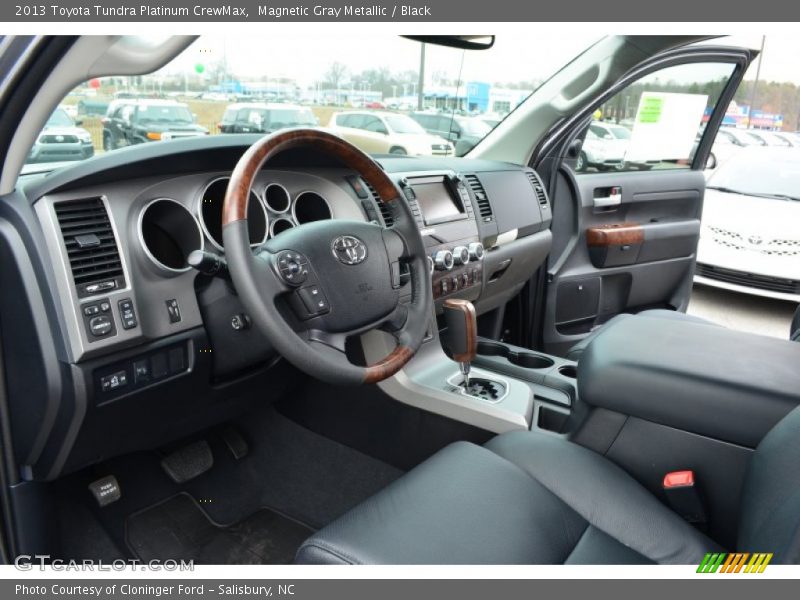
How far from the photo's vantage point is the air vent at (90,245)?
135 centimetres

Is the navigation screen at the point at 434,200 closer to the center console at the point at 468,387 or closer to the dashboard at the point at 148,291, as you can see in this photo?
the dashboard at the point at 148,291

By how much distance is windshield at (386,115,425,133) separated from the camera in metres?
2.59

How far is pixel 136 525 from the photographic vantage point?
1.95 metres

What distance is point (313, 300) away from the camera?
4.66 feet

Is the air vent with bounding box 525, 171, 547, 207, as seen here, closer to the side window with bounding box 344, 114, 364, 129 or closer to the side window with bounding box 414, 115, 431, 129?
the side window with bounding box 414, 115, 431, 129

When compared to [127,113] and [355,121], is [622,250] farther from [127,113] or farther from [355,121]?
[127,113]

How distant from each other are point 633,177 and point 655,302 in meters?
0.69

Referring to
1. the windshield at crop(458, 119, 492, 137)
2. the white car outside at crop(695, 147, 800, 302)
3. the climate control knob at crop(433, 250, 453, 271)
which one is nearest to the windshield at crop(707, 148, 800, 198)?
the white car outside at crop(695, 147, 800, 302)

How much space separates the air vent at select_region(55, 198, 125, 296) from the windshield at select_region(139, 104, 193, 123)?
1.09ft

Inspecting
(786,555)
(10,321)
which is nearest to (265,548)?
(10,321)

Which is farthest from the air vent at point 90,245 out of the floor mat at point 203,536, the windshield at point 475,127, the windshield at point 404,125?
the windshield at point 475,127

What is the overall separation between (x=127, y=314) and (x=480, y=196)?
1.57 m

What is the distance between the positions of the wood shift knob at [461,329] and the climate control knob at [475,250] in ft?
1.38

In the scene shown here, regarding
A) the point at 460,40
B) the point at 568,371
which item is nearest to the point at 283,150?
the point at 460,40
